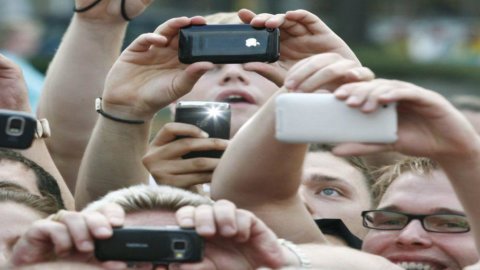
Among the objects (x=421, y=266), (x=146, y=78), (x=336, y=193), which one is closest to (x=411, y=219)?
(x=421, y=266)

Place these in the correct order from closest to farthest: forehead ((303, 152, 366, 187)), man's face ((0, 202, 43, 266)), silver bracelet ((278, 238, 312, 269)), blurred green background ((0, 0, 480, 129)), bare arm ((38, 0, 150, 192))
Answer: silver bracelet ((278, 238, 312, 269))
man's face ((0, 202, 43, 266))
forehead ((303, 152, 366, 187))
bare arm ((38, 0, 150, 192))
blurred green background ((0, 0, 480, 129))

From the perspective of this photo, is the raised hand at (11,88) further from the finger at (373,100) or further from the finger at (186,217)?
the finger at (373,100)

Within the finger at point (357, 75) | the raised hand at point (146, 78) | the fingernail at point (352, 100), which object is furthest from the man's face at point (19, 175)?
the fingernail at point (352, 100)

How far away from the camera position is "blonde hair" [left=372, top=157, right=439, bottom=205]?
4324 millimetres

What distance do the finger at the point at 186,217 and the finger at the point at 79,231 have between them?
208mm

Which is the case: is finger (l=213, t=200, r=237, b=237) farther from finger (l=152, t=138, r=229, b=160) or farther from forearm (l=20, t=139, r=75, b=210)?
forearm (l=20, t=139, r=75, b=210)

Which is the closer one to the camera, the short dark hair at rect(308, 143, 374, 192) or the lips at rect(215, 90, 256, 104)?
the short dark hair at rect(308, 143, 374, 192)

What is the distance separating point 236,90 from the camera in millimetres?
4977

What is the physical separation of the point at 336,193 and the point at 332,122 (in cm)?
148

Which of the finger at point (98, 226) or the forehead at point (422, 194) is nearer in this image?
the finger at point (98, 226)

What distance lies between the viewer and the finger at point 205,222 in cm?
312

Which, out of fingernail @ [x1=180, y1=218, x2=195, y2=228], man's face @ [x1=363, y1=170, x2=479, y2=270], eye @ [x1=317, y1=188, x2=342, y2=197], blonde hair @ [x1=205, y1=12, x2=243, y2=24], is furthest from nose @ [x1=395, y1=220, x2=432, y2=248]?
blonde hair @ [x1=205, y1=12, x2=243, y2=24]

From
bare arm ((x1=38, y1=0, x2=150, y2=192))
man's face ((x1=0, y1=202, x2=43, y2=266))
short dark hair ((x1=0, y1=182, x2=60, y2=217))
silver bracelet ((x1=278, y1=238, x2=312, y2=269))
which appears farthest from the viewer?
bare arm ((x1=38, y1=0, x2=150, y2=192))

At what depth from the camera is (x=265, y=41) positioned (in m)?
3.87
